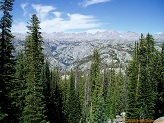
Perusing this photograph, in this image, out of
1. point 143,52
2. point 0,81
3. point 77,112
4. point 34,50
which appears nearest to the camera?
point 0,81

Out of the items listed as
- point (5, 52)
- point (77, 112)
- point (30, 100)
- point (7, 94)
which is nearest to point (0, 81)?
point (7, 94)

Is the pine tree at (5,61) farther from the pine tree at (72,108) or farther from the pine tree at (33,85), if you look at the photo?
the pine tree at (72,108)

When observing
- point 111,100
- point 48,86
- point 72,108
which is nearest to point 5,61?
point 48,86

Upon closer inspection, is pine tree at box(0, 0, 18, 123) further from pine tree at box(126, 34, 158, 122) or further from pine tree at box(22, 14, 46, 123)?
pine tree at box(126, 34, 158, 122)

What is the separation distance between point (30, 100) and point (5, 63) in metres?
8.42

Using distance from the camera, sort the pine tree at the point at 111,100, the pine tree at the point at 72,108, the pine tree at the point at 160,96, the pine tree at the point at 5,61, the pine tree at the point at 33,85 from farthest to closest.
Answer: the pine tree at the point at 111,100
the pine tree at the point at 72,108
the pine tree at the point at 160,96
the pine tree at the point at 33,85
the pine tree at the point at 5,61

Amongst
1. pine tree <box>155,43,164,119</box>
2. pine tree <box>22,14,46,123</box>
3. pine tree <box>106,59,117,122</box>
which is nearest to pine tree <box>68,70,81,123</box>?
pine tree <box>106,59,117,122</box>

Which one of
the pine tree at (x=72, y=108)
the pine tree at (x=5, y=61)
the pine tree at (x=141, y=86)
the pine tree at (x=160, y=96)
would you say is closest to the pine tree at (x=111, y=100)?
the pine tree at (x=72, y=108)

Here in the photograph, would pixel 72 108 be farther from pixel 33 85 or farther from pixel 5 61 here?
pixel 5 61

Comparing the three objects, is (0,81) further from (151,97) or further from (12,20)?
(151,97)

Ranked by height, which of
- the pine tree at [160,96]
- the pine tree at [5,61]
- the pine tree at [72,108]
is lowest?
the pine tree at [72,108]

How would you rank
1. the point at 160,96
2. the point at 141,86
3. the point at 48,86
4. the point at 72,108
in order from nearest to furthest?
1. the point at 141,86
2. the point at 160,96
3. the point at 48,86
4. the point at 72,108

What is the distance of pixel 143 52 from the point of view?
47.0 m

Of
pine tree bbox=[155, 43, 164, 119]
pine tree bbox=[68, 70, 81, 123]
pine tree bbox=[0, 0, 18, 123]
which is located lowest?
pine tree bbox=[68, 70, 81, 123]
